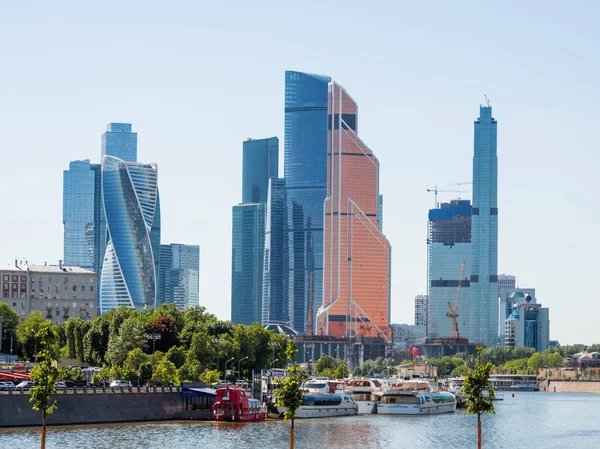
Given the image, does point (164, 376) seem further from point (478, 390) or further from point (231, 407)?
point (478, 390)

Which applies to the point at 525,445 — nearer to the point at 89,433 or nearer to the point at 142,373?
the point at 89,433

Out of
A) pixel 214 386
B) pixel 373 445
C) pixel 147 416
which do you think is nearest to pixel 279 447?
pixel 373 445

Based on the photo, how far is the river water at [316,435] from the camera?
133 metres

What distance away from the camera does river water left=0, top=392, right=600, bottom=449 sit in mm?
133000

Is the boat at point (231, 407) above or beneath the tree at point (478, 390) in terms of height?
beneath

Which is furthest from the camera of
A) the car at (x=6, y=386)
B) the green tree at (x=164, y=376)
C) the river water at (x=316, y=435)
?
the green tree at (x=164, y=376)

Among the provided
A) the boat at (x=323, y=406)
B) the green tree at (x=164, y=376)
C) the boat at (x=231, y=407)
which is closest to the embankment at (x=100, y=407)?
Answer: the boat at (x=231, y=407)

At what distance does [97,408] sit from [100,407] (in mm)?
573

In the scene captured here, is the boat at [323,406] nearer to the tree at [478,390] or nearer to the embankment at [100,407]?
the embankment at [100,407]

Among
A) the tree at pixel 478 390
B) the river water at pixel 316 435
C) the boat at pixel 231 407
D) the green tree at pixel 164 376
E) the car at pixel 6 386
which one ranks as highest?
the tree at pixel 478 390

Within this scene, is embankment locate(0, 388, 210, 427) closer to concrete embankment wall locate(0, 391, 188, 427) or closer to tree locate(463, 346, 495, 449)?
concrete embankment wall locate(0, 391, 188, 427)

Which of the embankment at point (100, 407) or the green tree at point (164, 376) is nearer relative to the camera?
the embankment at point (100, 407)

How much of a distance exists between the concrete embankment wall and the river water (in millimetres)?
2188

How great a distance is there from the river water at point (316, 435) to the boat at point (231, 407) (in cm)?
270
